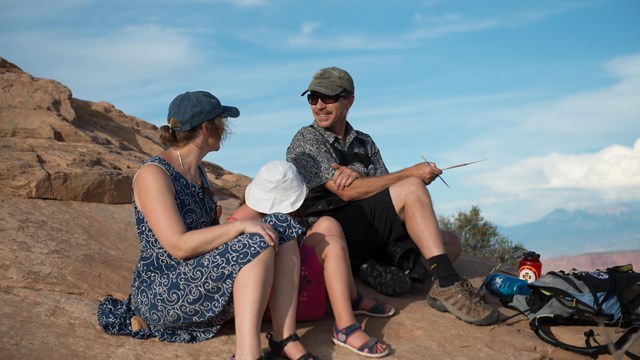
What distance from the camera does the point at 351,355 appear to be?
148 inches

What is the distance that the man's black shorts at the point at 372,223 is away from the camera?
457 centimetres

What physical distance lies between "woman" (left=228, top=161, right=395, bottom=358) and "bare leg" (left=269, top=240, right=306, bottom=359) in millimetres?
332

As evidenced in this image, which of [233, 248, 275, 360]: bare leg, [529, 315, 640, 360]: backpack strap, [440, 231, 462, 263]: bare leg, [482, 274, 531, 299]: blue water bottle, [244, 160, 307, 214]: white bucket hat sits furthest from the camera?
[440, 231, 462, 263]: bare leg

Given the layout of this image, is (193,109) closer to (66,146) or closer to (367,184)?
(367,184)

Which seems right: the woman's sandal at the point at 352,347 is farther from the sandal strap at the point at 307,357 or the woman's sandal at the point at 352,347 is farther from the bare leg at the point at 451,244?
the bare leg at the point at 451,244

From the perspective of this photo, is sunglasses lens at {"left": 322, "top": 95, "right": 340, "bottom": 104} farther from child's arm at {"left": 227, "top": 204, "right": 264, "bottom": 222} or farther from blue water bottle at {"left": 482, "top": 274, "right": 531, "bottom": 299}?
blue water bottle at {"left": 482, "top": 274, "right": 531, "bottom": 299}

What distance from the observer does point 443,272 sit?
422cm

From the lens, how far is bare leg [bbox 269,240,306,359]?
11.6 feet

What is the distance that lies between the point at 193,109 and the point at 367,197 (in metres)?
1.45

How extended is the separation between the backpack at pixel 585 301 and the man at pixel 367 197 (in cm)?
34

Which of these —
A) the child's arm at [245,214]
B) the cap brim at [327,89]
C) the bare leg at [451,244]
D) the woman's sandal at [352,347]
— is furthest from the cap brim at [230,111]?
the bare leg at [451,244]

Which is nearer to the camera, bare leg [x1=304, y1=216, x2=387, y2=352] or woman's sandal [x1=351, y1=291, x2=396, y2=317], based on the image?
bare leg [x1=304, y1=216, x2=387, y2=352]

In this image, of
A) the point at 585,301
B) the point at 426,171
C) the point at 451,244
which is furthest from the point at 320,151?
the point at 585,301

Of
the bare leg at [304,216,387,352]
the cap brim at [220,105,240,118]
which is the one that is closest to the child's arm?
the bare leg at [304,216,387,352]
